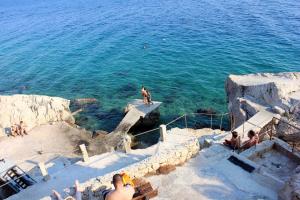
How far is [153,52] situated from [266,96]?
22.7 meters

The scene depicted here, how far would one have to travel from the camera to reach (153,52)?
42.1 metres

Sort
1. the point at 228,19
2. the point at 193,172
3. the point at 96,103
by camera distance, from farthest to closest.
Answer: the point at 228,19, the point at 96,103, the point at 193,172

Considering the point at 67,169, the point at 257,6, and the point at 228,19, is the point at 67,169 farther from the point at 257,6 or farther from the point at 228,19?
the point at 257,6

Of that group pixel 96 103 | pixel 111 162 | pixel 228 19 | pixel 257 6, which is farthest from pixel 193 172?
pixel 257 6

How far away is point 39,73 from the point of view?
41.1 meters

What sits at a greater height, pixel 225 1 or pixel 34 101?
pixel 225 1

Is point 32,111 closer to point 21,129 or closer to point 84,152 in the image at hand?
point 21,129

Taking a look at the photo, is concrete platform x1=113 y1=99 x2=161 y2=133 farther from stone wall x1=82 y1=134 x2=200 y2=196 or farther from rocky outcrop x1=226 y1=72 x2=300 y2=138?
stone wall x1=82 y1=134 x2=200 y2=196

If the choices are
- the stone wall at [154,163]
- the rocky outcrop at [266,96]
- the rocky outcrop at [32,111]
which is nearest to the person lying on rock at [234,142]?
the stone wall at [154,163]

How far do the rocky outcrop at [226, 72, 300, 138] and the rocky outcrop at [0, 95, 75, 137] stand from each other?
50.5ft

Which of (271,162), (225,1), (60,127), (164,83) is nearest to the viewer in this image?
(271,162)

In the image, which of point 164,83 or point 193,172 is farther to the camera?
point 164,83

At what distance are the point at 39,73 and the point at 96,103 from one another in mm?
13324

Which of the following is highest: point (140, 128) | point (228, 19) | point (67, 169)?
point (228, 19)
